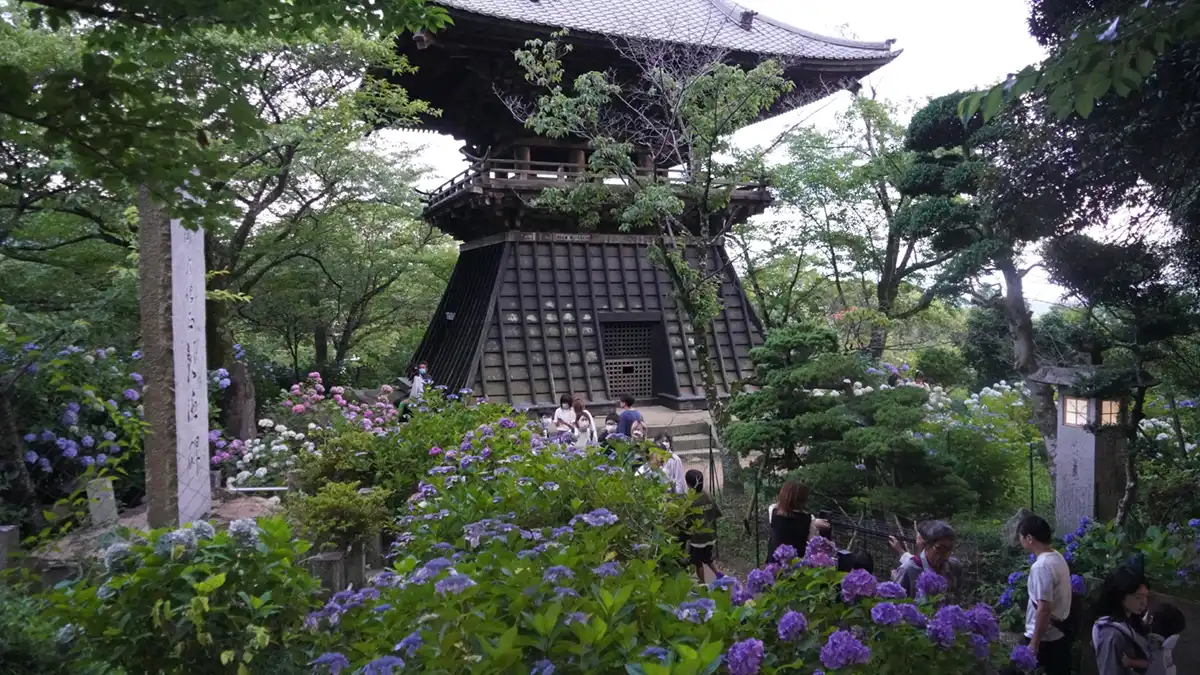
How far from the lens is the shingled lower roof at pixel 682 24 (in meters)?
10.6

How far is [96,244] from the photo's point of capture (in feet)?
30.9

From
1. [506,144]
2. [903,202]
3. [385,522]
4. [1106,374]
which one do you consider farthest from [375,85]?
[903,202]

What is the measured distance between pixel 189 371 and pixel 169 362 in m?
0.11

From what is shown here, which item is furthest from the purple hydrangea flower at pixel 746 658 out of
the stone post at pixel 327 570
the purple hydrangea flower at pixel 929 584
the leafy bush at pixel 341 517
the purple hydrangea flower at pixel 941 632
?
the leafy bush at pixel 341 517

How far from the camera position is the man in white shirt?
3.33 metres

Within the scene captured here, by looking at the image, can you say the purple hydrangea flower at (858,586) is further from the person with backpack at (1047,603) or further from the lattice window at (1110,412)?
the lattice window at (1110,412)

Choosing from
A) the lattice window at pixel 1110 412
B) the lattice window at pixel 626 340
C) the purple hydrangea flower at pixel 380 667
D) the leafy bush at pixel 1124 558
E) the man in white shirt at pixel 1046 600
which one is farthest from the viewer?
the lattice window at pixel 626 340

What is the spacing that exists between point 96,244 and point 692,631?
10404mm

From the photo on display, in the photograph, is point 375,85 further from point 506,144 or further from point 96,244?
point 96,244

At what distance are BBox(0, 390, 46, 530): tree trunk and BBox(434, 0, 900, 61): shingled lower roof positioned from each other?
7271mm

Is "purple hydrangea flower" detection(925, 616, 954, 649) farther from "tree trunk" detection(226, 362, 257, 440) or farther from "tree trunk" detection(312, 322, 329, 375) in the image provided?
"tree trunk" detection(312, 322, 329, 375)

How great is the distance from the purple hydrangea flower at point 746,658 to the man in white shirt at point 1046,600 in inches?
93.9

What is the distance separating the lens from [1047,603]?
10.9 ft

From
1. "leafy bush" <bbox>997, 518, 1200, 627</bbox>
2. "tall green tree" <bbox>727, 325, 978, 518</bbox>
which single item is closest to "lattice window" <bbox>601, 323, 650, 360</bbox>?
"tall green tree" <bbox>727, 325, 978, 518</bbox>
